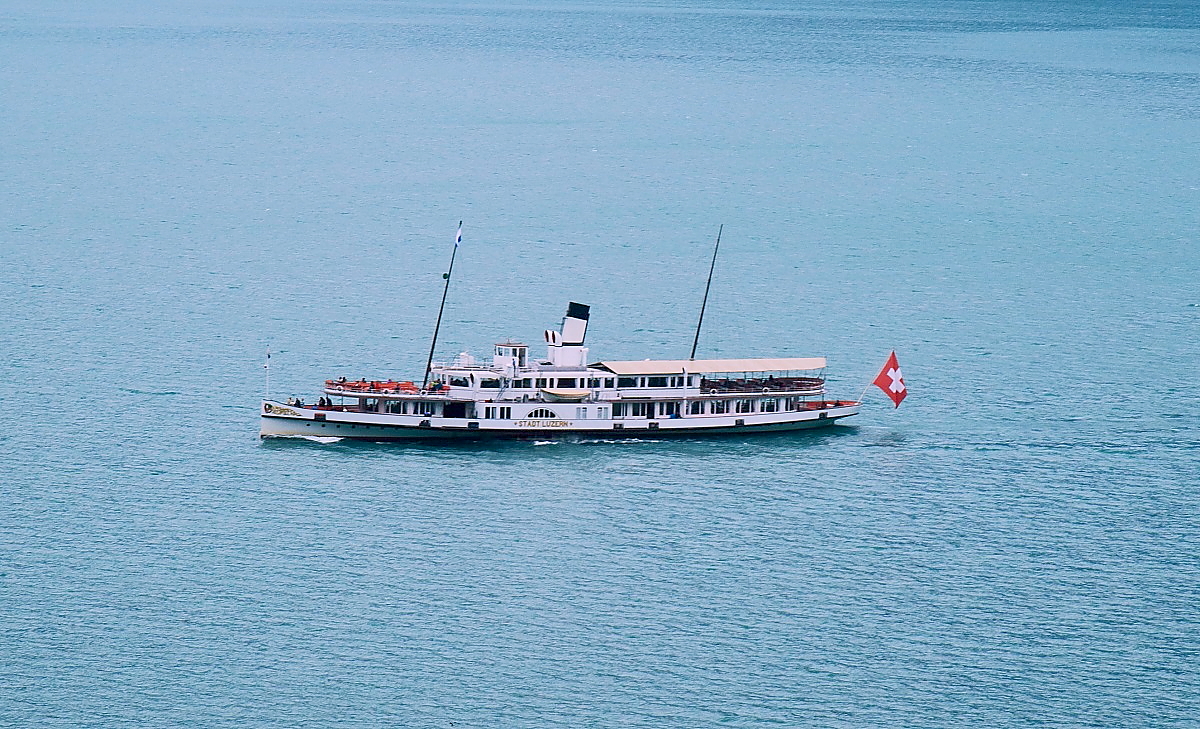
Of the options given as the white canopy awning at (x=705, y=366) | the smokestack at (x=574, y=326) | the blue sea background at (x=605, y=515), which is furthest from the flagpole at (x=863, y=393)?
the smokestack at (x=574, y=326)

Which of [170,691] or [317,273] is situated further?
[317,273]

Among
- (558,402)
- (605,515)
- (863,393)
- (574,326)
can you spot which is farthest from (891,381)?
(605,515)

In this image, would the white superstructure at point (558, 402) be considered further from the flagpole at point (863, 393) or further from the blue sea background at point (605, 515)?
the flagpole at point (863, 393)

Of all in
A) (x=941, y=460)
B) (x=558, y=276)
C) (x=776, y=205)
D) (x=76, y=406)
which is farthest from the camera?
(x=776, y=205)

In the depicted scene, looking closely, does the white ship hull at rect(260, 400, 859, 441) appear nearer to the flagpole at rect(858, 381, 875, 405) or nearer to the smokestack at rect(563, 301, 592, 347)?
the flagpole at rect(858, 381, 875, 405)

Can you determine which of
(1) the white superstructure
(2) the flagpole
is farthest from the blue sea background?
(1) the white superstructure

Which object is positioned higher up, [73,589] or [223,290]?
[223,290]

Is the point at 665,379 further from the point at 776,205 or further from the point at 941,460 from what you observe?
the point at 776,205

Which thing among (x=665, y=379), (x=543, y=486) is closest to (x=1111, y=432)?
(x=665, y=379)
